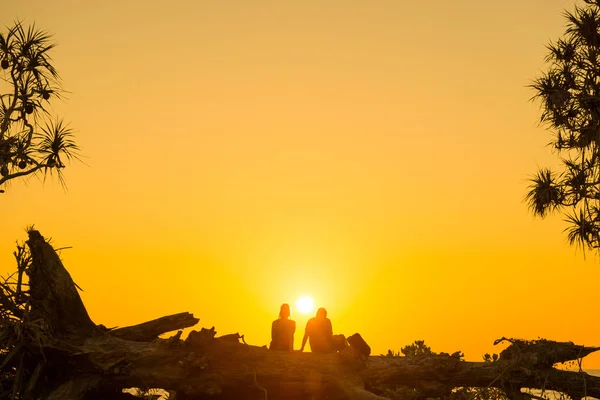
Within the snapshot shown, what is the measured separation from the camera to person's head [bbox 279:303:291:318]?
66.9ft

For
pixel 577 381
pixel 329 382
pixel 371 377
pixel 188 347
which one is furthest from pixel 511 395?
pixel 188 347

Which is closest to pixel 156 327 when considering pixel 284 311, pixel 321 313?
pixel 284 311

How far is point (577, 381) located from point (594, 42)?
13.3m

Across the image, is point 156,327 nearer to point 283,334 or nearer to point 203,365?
point 203,365

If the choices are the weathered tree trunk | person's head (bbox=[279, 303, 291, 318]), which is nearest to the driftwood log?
the weathered tree trunk

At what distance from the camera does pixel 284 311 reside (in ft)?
67.3

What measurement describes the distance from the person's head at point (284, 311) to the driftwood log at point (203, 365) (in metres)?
1.87

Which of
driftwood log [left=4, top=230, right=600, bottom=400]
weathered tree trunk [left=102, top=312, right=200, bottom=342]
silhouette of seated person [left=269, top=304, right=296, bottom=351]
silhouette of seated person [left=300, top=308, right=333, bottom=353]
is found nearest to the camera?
driftwood log [left=4, top=230, right=600, bottom=400]

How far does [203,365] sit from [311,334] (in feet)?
12.9

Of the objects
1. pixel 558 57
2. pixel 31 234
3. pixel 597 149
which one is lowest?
pixel 31 234

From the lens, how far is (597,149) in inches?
1030

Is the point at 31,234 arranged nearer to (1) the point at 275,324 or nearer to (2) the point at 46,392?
(2) the point at 46,392

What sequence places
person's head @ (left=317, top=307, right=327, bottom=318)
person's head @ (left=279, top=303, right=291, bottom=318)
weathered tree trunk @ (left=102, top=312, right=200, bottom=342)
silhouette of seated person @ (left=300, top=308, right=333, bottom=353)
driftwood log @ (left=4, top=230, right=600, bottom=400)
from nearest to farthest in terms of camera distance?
driftwood log @ (left=4, top=230, right=600, bottom=400) < weathered tree trunk @ (left=102, top=312, right=200, bottom=342) < silhouette of seated person @ (left=300, top=308, right=333, bottom=353) < person's head @ (left=279, top=303, right=291, bottom=318) < person's head @ (left=317, top=307, right=327, bottom=318)

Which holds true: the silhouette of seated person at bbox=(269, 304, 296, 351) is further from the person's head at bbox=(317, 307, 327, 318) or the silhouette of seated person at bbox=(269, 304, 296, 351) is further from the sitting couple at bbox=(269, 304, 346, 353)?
the person's head at bbox=(317, 307, 327, 318)
